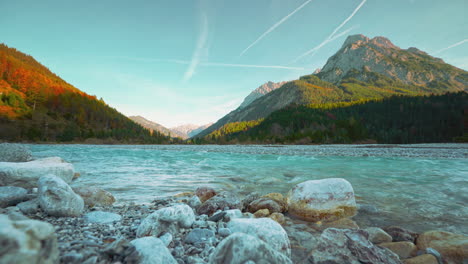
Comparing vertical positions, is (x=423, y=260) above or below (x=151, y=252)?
below

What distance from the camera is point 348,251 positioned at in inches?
106

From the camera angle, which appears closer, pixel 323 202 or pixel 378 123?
pixel 323 202

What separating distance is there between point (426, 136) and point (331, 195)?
82541 millimetres

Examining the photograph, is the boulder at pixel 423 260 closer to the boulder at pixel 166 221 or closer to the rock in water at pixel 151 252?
the rock in water at pixel 151 252

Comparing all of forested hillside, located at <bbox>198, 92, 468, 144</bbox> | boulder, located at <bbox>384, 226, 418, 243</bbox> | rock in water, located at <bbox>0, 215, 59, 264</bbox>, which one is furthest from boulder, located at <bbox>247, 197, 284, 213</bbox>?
forested hillside, located at <bbox>198, 92, 468, 144</bbox>

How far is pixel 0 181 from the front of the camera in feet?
16.5

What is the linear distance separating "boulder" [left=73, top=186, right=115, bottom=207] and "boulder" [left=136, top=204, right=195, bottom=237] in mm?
2610

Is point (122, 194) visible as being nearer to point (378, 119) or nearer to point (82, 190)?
point (82, 190)

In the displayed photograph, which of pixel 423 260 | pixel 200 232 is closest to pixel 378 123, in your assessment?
pixel 423 260

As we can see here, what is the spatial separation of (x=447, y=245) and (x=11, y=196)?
25.6 feet

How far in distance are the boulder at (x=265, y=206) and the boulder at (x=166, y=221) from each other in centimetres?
194

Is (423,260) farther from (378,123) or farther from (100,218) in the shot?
(378,123)

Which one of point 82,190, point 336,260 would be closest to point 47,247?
point 336,260

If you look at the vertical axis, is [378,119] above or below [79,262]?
above
